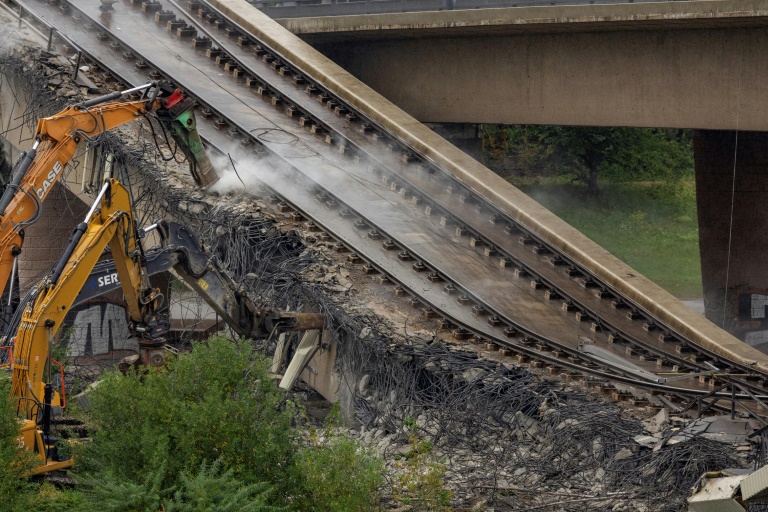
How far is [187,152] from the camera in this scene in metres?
15.5

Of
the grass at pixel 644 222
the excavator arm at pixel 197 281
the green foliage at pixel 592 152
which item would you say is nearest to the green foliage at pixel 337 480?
the excavator arm at pixel 197 281

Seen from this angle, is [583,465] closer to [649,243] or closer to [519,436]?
[519,436]

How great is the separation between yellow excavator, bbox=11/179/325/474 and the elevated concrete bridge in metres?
9.29

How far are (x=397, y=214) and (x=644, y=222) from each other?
1779 cm

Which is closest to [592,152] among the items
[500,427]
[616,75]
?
[616,75]

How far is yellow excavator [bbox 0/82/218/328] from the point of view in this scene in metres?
13.2

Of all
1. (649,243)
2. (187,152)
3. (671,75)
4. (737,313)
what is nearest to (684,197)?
(649,243)

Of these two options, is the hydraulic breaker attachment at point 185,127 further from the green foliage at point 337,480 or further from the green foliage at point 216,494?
the green foliage at point 216,494

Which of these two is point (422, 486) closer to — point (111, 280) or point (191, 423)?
point (191, 423)

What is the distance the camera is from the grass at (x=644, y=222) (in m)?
32.8

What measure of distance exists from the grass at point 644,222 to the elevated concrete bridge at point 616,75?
22.7 ft

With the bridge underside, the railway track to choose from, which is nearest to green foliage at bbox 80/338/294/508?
the railway track

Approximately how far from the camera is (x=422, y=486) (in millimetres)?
12477

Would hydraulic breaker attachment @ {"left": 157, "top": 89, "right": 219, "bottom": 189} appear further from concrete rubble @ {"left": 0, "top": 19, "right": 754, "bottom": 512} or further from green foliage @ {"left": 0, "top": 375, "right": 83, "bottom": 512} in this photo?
green foliage @ {"left": 0, "top": 375, "right": 83, "bottom": 512}
